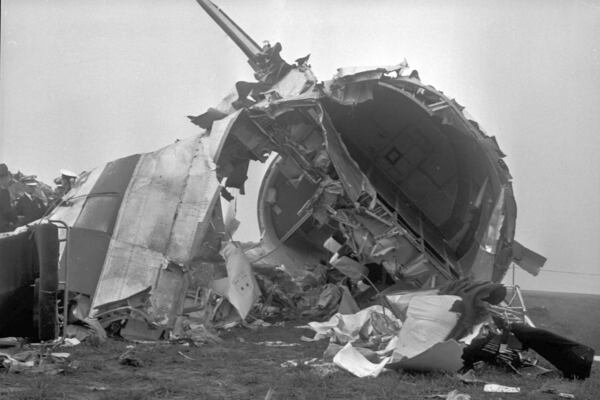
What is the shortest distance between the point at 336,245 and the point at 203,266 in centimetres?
293

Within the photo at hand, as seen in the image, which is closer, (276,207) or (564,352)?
(564,352)

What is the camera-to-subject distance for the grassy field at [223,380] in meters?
4.39

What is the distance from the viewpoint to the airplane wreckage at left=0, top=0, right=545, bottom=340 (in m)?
6.81

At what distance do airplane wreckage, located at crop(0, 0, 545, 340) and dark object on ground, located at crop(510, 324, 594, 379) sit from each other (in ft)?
11.1

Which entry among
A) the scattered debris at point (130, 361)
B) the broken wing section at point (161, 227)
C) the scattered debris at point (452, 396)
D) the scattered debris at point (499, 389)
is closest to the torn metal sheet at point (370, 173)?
the broken wing section at point (161, 227)

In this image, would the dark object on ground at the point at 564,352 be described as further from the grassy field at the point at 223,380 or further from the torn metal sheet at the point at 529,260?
the torn metal sheet at the point at 529,260

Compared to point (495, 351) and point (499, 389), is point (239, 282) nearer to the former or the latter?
point (495, 351)

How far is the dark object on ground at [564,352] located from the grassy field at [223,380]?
0.34 feet

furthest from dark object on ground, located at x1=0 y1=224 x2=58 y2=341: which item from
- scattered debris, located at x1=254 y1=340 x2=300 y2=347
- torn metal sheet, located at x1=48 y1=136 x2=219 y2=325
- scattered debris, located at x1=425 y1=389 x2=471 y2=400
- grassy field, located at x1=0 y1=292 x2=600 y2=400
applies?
scattered debris, located at x1=425 y1=389 x2=471 y2=400

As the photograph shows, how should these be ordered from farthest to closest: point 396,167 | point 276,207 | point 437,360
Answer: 1. point 276,207
2. point 396,167
3. point 437,360


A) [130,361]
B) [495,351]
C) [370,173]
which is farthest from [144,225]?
[370,173]

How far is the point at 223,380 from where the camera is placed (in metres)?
5.00

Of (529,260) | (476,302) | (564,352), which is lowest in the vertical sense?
(564,352)

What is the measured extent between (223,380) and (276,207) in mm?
7355
